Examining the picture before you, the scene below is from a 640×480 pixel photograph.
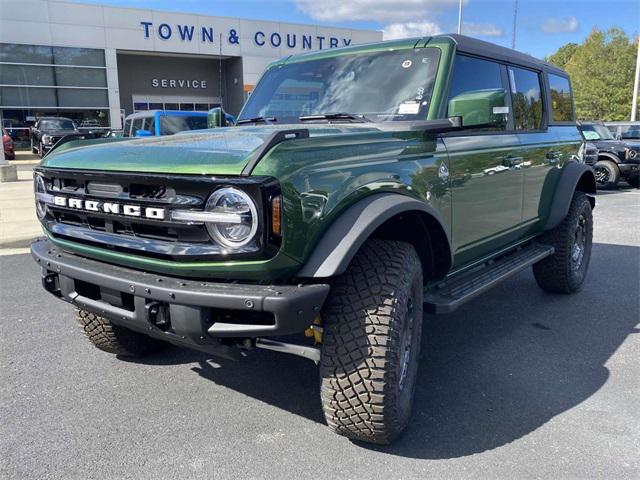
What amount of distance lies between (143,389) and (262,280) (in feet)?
4.78

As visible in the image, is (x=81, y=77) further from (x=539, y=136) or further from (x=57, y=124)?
(x=539, y=136)

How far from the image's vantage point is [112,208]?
255cm

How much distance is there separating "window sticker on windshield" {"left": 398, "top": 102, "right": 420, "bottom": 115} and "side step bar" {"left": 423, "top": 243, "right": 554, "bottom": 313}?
1.06 metres

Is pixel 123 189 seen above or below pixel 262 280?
above

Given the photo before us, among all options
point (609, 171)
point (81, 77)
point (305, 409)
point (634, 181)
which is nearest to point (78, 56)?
point (81, 77)

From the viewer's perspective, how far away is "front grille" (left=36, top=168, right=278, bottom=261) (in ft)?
7.25

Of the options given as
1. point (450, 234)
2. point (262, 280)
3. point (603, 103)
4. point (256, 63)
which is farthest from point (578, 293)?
point (603, 103)

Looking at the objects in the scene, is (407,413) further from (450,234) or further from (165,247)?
(165,247)

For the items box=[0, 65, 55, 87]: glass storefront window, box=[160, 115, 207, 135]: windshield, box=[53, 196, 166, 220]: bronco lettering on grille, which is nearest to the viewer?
box=[53, 196, 166, 220]: bronco lettering on grille

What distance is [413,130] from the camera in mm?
2986

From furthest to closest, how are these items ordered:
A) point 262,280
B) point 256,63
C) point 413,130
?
point 256,63 < point 413,130 < point 262,280

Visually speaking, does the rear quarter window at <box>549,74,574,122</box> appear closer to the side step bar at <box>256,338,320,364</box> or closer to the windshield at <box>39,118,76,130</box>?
the side step bar at <box>256,338,320,364</box>

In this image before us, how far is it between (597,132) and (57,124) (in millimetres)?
20454

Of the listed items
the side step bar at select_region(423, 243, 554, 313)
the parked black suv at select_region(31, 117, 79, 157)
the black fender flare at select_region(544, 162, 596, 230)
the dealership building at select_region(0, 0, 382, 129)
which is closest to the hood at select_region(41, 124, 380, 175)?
the side step bar at select_region(423, 243, 554, 313)
